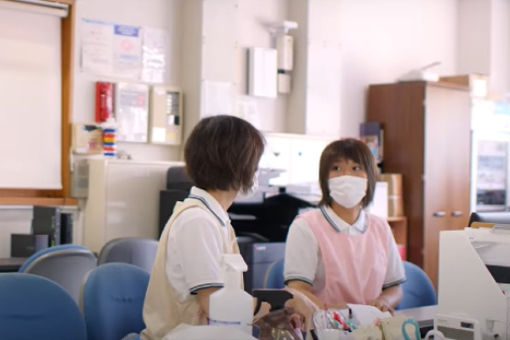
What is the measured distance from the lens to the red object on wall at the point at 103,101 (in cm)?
499

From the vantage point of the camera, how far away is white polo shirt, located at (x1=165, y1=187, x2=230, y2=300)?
1.68m

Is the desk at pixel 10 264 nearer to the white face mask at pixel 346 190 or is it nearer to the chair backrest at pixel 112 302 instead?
the chair backrest at pixel 112 302

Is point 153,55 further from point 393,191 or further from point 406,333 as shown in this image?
point 406,333

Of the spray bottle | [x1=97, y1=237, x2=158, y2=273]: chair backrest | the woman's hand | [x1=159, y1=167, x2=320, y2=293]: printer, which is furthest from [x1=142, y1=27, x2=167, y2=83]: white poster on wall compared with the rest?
the spray bottle

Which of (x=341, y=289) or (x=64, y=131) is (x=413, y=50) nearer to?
(x=64, y=131)

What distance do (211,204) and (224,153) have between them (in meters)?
0.14

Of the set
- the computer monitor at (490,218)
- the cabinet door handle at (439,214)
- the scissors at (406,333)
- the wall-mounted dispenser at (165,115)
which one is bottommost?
the cabinet door handle at (439,214)

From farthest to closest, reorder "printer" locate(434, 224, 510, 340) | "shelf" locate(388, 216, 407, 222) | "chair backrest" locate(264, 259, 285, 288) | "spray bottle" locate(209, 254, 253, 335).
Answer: "shelf" locate(388, 216, 407, 222) → "chair backrest" locate(264, 259, 285, 288) → "printer" locate(434, 224, 510, 340) → "spray bottle" locate(209, 254, 253, 335)

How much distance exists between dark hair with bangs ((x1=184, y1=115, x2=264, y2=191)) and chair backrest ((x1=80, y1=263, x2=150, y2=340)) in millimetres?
492

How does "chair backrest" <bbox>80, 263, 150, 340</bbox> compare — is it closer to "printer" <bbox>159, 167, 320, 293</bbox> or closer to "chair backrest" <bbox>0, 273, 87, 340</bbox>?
"chair backrest" <bbox>0, 273, 87, 340</bbox>

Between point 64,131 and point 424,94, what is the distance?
3.07 m

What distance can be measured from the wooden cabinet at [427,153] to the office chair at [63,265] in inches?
138

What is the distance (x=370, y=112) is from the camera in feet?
21.7

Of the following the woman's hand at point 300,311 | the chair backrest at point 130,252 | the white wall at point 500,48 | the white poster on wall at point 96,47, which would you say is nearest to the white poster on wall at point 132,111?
the white poster on wall at point 96,47
